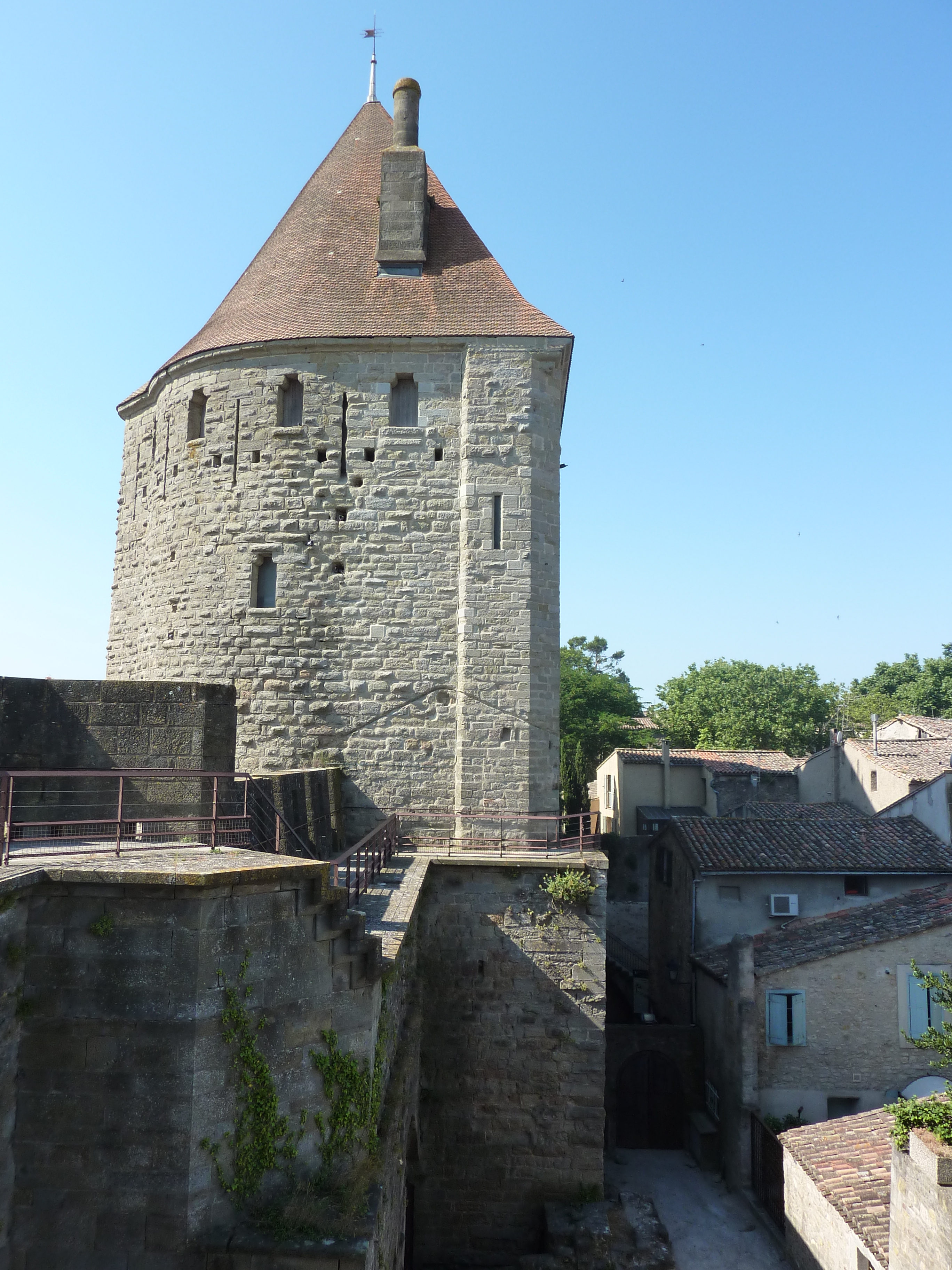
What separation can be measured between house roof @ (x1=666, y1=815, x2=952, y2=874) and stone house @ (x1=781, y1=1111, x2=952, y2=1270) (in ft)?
19.9

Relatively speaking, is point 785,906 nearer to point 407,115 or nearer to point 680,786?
point 680,786

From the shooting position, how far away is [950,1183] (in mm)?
10328

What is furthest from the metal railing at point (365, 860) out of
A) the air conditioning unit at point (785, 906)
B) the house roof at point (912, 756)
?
the house roof at point (912, 756)

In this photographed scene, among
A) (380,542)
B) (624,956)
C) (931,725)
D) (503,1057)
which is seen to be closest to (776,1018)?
(503,1057)

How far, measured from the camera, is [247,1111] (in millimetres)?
6715

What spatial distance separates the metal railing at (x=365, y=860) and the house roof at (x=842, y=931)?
7.55m

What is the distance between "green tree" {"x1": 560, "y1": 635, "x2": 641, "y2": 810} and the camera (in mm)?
41938

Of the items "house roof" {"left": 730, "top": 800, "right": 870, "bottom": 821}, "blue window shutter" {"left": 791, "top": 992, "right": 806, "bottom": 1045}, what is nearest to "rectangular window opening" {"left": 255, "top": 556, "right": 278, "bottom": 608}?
"blue window shutter" {"left": 791, "top": 992, "right": 806, "bottom": 1045}

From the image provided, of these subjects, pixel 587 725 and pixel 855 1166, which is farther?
pixel 587 725

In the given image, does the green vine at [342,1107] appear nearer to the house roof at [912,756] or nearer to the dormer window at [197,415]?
the dormer window at [197,415]

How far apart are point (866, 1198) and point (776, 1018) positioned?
4.20 meters

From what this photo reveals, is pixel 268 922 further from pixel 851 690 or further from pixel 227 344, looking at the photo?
pixel 851 690

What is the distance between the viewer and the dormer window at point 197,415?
55.8 feet

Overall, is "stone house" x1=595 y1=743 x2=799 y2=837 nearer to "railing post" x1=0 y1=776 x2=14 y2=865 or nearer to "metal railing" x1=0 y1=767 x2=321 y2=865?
"metal railing" x1=0 y1=767 x2=321 y2=865
